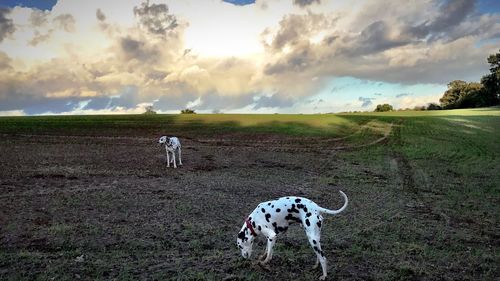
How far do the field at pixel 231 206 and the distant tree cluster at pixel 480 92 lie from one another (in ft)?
248

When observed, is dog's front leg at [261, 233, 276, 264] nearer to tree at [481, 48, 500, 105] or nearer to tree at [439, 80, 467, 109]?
tree at [481, 48, 500, 105]

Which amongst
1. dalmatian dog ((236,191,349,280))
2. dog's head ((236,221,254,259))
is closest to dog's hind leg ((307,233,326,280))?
dalmatian dog ((236,191,349,280))

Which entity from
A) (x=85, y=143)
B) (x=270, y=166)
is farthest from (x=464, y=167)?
(x=85, y=143)

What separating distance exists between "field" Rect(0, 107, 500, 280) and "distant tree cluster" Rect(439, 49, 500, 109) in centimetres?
7546

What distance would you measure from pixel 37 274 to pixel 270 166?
22.0m

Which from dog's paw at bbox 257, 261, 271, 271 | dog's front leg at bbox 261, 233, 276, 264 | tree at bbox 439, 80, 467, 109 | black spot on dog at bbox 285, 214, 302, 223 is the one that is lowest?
dog's paw at bbox 257, 261, 271, 271

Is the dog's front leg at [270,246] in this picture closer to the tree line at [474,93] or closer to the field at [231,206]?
the field at [231,206]

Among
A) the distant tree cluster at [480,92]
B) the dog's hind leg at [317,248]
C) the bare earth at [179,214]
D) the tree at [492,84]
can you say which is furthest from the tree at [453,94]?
Answer: the dog's hind leg at [317,248]

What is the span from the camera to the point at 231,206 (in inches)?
785

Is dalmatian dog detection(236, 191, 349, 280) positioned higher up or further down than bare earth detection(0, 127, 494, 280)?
higher up

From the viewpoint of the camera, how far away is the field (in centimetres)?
1261

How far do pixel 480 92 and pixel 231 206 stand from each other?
373 feet

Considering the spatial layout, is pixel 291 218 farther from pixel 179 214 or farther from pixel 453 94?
pixel 453 94

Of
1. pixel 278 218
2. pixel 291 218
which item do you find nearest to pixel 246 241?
pixel 278 218
